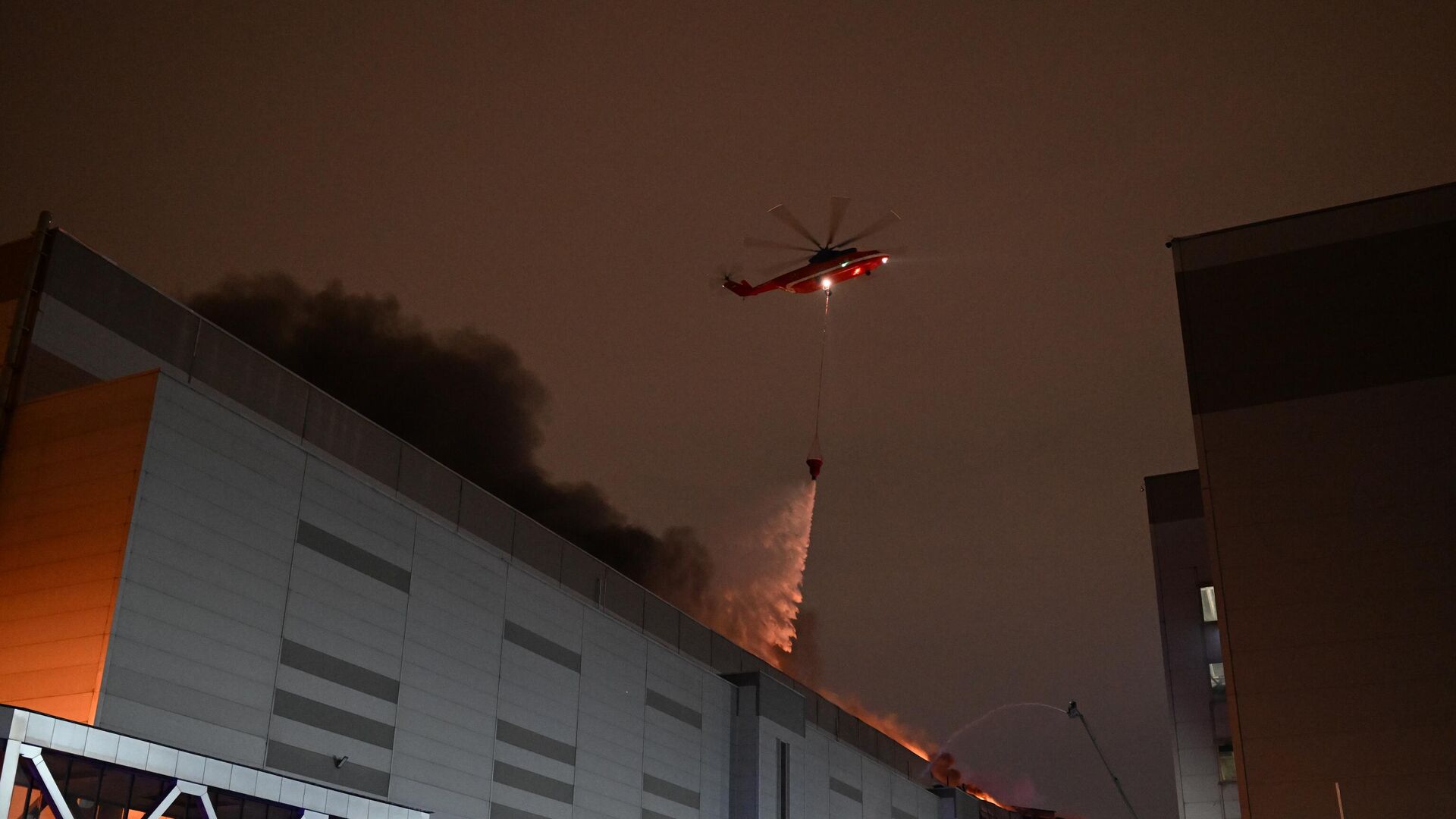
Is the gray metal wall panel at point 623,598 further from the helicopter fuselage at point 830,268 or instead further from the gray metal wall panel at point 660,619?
the helicopter fuselage at point 830,268

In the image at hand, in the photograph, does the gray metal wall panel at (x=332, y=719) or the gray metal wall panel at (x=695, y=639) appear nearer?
the gray metal wall panel at (x=332, y=719)

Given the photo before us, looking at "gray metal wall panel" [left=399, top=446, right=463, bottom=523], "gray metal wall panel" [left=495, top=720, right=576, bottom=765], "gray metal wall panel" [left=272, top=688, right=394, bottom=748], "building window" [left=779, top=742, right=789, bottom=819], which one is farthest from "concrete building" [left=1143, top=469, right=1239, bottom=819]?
"gray metal wall panel" [left=272, top=688, right=394, bottom=748]

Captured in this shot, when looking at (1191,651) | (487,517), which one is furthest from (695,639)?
(1191,651)

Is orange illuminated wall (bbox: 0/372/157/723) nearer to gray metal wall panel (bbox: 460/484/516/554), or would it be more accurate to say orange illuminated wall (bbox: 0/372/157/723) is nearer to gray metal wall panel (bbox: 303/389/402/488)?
gray metal wall panel (bbox: 303/389/402/488)

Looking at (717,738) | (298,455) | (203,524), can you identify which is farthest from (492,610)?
(717,738)

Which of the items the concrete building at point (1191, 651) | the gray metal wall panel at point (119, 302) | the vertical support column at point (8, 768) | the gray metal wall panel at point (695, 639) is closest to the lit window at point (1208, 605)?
the concrete building at point (1191, 651)
